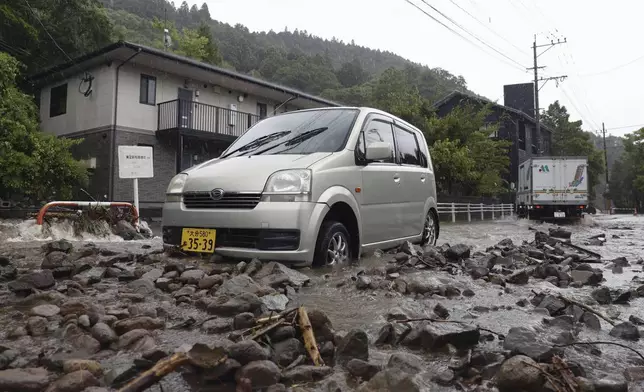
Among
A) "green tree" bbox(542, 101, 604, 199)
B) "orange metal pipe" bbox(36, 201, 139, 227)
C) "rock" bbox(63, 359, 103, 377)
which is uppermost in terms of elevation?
"green tree" bbox(542, 101, 604, 199)

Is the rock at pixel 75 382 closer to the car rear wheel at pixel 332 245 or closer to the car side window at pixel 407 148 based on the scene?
the car rear wheel at pixel 332 245

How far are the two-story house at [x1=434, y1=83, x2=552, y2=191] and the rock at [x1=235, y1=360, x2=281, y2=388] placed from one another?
104 ft

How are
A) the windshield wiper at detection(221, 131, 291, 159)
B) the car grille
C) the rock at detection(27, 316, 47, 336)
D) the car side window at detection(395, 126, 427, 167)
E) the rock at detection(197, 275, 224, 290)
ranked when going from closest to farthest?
the rock at detection(27, 316, 47, 336) < the rock at detection(197, 275, 224, 290) < the car grille < the windshield wiper at detection(221, 131, 291, 159) < the car side window at detection(395, 126, 427, 167)

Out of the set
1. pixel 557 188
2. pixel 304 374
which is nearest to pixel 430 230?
pixel 304 374

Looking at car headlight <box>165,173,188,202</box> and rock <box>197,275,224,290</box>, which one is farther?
car headlight <box>165,173,188,202</box>

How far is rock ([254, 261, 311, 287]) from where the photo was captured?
10.7 ft

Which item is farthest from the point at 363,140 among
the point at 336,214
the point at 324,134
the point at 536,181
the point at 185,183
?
the point at 536,181

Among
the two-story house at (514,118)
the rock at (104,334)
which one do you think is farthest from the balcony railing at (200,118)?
the two-story house at (514,118)

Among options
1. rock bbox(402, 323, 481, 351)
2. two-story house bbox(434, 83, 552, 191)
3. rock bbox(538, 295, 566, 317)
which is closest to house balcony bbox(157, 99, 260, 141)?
rock bbox(538, 295, 566, 317)

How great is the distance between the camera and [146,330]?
220 cm

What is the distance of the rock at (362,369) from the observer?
5.63 feet

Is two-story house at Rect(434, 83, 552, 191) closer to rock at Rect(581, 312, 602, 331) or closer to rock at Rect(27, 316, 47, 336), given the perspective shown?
rock at Rect(581, 312, 602, 331)

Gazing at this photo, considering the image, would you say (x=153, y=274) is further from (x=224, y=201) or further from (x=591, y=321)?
(x=591, y=321)

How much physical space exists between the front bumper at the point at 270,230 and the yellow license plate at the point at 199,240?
5 centimetres
